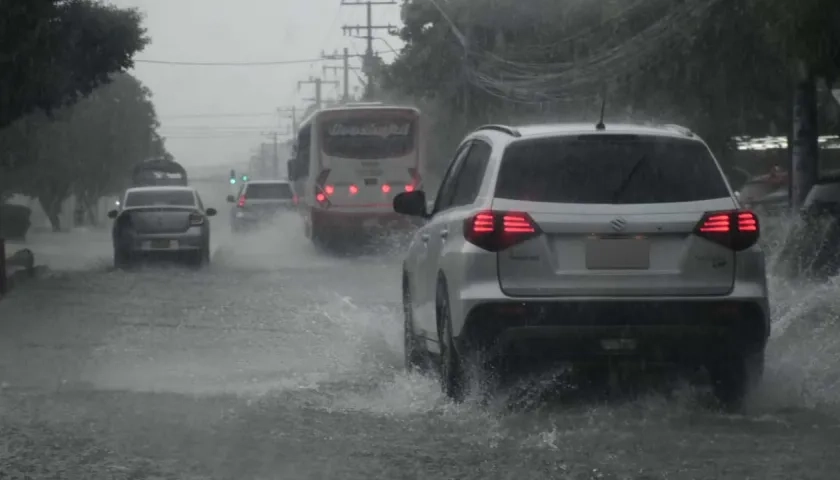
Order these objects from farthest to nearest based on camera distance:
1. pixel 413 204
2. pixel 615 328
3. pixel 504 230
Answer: pixel 413 204
pixel 504 230
pixel 615 328

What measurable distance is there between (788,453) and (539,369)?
176 cm

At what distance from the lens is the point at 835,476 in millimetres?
7105

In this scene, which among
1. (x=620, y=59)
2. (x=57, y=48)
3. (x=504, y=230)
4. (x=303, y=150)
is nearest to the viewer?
(x=504, y=230)

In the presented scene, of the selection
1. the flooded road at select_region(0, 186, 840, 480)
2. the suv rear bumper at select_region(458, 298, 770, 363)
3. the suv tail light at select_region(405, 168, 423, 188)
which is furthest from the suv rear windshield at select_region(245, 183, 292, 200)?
the suv rear bumper at select_region(458, 298, 770, 363)

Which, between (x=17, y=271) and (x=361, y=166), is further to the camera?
(x=361, y=166)

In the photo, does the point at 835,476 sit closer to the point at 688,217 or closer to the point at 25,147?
the point at 688,217

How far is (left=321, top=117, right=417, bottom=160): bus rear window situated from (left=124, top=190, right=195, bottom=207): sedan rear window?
3883 mm

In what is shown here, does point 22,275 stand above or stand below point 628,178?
below

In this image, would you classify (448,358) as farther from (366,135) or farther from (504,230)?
(366,135)

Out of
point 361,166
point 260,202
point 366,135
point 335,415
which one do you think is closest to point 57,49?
point 361,166

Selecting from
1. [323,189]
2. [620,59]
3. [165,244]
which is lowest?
[165,244]

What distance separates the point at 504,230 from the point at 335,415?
1523 mm

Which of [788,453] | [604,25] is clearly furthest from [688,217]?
[604,25]

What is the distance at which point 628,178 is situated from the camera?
28.8 feet
